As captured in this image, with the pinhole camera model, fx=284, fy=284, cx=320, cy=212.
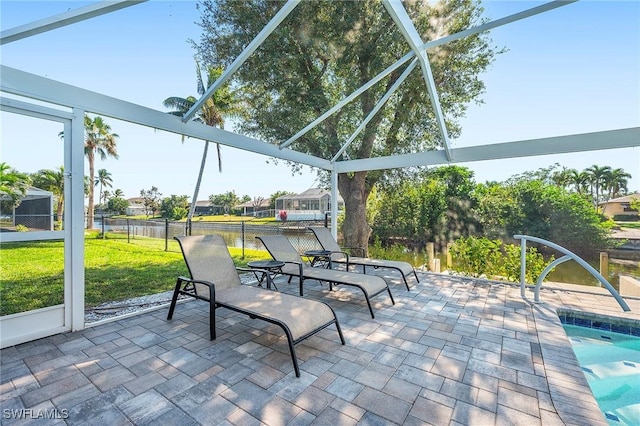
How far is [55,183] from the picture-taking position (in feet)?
11.4

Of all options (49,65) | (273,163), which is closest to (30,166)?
(49,65)

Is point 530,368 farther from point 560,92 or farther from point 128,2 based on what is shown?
point 560,92

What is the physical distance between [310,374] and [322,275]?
7.04 feet

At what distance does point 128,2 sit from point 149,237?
12212 mm

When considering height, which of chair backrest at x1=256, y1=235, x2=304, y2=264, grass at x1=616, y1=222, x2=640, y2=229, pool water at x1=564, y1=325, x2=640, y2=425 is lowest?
pool water at x1=564, y1=325, x2=640, y2=425

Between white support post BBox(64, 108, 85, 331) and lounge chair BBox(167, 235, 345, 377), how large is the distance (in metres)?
1.09

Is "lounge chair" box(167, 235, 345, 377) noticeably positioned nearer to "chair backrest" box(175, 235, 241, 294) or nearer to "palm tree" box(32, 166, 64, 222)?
"chair backrest" box(175, 235, 241, 294)

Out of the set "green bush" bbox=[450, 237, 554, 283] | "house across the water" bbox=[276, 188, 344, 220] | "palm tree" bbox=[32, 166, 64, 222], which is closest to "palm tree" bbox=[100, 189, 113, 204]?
"house across the water" bbox=[276, 188, 344, 220]

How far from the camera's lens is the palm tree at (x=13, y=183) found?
3070 millimetres

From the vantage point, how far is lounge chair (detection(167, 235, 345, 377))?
9.27 ft

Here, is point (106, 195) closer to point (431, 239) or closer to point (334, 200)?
point (334, 200)

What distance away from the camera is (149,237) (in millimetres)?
12805

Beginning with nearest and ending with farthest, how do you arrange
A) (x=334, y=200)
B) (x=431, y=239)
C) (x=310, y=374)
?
1. (x=310, y=374)
2. (x=334, y=200)
3. (x=431, y=239)

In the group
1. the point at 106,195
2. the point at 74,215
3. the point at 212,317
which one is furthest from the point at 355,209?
the point at 106,195
